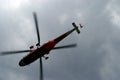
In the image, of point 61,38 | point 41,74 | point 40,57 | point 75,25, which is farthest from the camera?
point 75,25

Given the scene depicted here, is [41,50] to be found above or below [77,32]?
below

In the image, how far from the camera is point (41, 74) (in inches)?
3354

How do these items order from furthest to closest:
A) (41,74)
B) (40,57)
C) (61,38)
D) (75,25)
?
(75,25)
(61,38)
(40,57)
(41,74)

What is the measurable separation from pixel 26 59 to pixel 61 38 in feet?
44.0

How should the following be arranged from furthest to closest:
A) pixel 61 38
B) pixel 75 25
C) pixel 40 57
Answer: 1. pixel 75 25
2. pixel 61 38
3. pixel 40 57

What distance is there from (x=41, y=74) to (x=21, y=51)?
370 inches

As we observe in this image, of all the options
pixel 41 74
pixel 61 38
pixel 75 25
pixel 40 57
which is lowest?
pixel 41 74

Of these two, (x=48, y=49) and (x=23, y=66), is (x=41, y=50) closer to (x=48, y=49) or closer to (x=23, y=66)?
(x=48, y=49)

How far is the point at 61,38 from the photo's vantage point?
9688cm

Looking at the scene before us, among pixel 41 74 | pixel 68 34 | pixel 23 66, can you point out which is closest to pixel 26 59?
pixel 23 66

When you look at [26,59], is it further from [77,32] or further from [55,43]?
[77,32]

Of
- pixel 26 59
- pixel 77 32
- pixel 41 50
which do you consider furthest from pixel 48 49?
pixel 77 32

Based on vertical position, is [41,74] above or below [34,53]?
below

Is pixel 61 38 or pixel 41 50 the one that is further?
pixel 61 38
